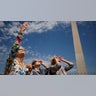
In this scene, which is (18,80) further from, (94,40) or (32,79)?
(94,40)

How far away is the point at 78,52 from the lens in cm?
184

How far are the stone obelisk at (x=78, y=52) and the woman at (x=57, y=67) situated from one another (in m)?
0.09

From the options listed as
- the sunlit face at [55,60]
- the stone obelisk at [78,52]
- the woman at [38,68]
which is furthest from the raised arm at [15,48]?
the stone obelisk at [78,52]

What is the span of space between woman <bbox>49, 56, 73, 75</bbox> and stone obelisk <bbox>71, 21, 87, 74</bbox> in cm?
9

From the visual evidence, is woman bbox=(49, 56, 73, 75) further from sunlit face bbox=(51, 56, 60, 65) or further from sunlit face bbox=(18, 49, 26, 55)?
sunlit face bbox=(18, 49, 26, 55)

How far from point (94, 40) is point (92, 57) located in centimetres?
17

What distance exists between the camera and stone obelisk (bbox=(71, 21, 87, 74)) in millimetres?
1798

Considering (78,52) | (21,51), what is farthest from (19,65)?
(78,52)

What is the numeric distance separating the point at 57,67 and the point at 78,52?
25 centimetres

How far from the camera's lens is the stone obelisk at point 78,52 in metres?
1.80

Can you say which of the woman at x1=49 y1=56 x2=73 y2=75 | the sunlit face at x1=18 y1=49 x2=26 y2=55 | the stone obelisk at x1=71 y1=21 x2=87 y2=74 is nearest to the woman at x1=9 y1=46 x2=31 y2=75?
the sunlit face at x1=18 y1=49 x2=26 y2=55

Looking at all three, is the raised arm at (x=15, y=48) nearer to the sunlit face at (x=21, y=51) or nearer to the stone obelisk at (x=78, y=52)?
the sunlit face at (x=21, y=51)

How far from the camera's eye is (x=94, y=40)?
187cm

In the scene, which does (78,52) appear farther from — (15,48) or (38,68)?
(15,48)
